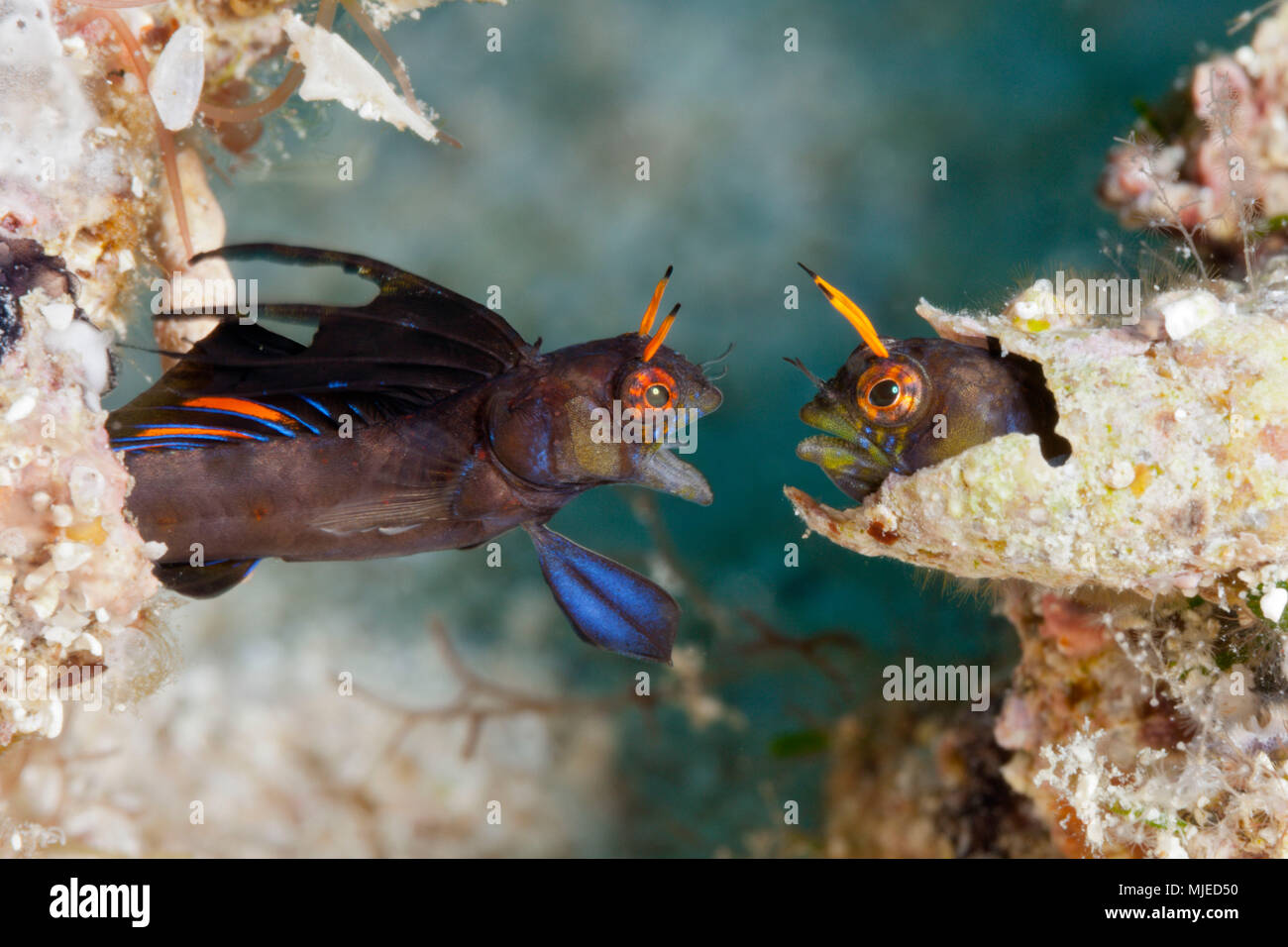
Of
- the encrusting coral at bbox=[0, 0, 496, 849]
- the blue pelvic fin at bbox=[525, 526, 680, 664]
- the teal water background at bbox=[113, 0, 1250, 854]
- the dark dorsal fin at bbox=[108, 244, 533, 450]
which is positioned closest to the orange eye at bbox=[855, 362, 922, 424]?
the blue pelvic fin at bbox=[525, 526, 680, 664]

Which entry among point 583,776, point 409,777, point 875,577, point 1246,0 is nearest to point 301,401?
point 409,777

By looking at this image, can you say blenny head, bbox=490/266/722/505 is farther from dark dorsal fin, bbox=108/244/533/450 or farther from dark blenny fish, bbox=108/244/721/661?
dark dorsal fin, bbox=108/244/533/450

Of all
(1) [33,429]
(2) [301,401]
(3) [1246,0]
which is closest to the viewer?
(1) [33,429]

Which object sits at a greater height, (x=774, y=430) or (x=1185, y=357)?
(x=774, y=430)

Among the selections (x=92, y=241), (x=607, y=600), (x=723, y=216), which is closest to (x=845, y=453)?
(x=607, y=600)

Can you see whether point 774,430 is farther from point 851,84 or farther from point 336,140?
point 336,140

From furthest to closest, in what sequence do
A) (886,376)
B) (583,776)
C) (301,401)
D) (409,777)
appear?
(583,776) < (409,777) < (301,401) < (886,376)

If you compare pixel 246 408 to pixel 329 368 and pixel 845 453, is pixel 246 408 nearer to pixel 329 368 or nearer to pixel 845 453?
pixel 329 368
